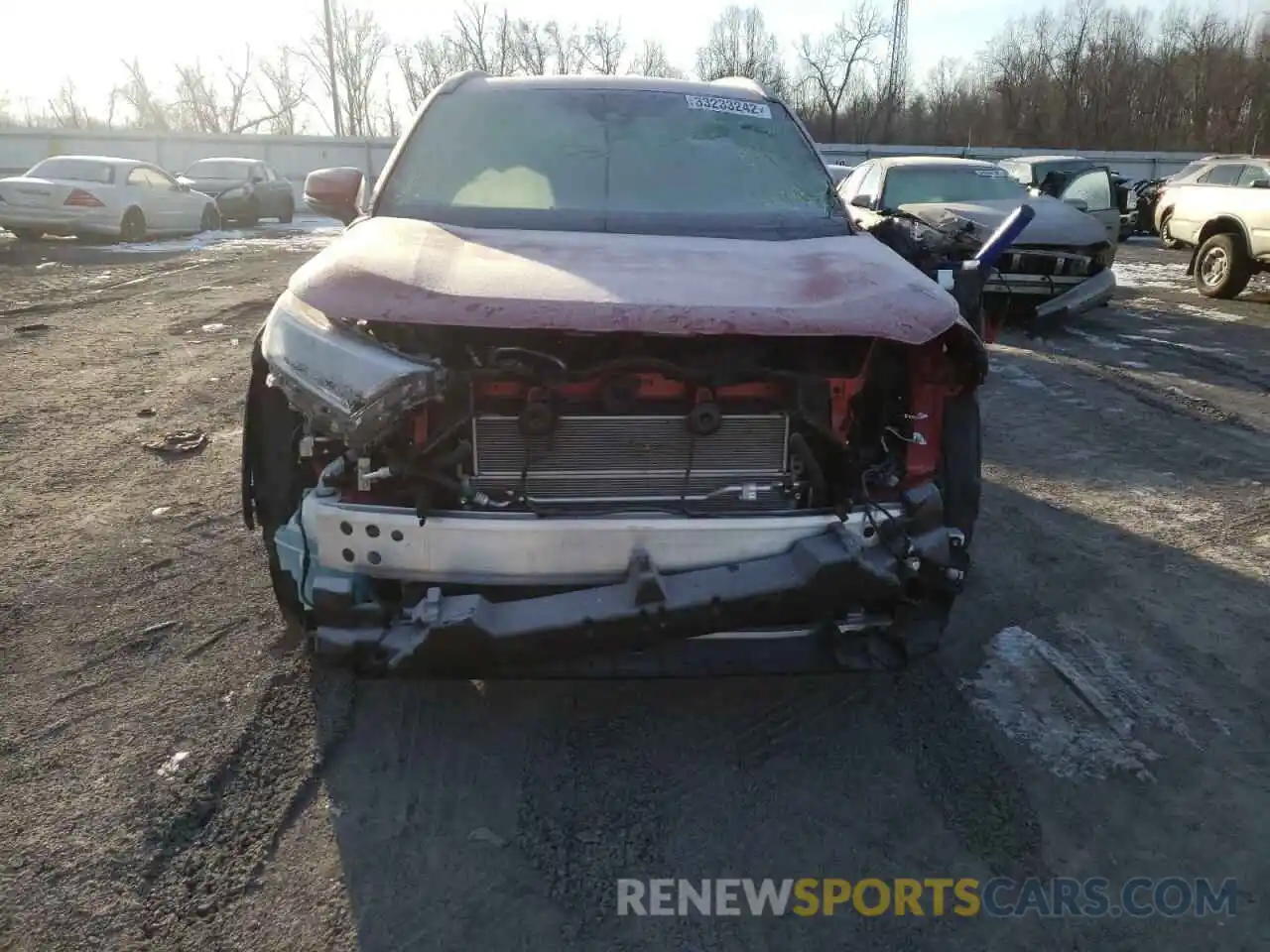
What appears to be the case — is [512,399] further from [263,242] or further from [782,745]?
[263,242]

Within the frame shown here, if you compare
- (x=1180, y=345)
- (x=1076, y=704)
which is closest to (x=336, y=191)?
(x=1076, y=704)

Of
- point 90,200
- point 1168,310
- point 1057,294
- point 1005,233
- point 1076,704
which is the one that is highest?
point 90,200

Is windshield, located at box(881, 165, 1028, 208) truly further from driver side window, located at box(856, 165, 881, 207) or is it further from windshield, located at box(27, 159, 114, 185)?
windshield, located at box(27, 159, 114, 185)

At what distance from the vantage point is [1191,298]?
1184 cm

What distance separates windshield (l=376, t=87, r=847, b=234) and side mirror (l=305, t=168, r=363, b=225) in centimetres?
54

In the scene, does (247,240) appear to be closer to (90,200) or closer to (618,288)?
(90,200)

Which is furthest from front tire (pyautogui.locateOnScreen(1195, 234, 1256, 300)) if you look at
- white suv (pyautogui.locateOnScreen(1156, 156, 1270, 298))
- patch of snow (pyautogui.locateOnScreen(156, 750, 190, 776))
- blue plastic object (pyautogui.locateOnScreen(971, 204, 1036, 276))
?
patch of snow (pyautogui.locateOnScreen(156, 750, 190, 776))

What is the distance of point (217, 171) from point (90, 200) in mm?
7251

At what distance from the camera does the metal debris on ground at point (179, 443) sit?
536cm

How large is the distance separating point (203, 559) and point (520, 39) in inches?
2007

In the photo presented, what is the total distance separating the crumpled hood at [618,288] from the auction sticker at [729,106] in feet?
4.50

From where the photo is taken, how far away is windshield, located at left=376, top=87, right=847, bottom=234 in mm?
3541

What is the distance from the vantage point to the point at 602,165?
3.74 metres

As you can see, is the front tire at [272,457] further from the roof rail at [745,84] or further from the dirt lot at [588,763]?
the roof rail at [745,84]
